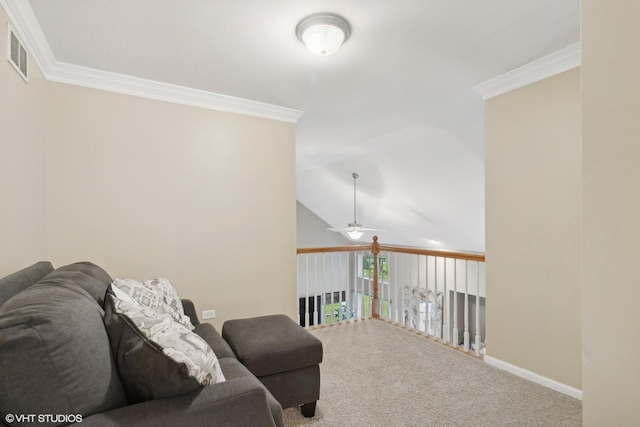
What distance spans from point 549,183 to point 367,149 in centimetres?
300

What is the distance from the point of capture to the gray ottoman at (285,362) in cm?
205

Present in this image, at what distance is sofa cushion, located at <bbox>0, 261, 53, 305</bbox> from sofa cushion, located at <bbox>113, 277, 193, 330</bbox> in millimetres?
351

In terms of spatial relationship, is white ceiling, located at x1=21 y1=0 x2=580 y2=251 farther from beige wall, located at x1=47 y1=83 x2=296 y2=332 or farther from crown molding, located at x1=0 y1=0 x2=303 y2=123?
beige wall, located at x1=47 y1=83 x2=296 y2=332

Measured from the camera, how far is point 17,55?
196 centimetres

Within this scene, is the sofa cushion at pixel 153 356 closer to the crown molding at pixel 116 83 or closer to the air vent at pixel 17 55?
the air vent at pixel 17 55

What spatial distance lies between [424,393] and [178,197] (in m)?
2.58

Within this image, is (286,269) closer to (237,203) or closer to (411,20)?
(237,203)

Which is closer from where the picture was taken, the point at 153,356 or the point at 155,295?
the point at 153,356

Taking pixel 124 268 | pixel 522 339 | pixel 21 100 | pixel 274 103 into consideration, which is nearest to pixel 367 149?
pixel 274 103

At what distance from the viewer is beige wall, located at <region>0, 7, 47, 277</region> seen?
181 centimetres

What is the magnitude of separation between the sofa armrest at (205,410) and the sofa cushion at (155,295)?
0.83 metres

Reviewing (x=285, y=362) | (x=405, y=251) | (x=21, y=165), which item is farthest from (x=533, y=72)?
(x=21, y=165)

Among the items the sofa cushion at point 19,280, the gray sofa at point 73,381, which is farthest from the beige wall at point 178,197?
the gray sofa at point 73,381

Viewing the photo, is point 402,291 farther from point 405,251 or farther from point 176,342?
point 176,342
